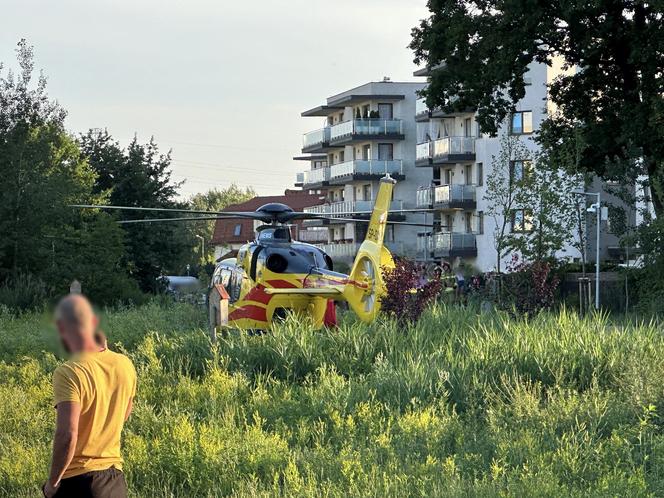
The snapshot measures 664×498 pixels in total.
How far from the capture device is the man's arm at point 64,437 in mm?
6852

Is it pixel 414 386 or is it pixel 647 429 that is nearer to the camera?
pixel 647 429

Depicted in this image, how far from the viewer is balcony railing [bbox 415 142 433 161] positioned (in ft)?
298

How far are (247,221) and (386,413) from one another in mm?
129329

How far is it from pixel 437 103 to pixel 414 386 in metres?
26.8

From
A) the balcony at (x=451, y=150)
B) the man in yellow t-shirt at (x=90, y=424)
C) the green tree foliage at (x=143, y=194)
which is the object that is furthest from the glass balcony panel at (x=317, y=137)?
the man in yellow t-shirt at (x=90, y=424)

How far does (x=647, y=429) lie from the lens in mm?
11820

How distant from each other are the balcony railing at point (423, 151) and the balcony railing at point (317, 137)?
16.2 m

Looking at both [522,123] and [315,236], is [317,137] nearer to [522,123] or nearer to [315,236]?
[315,236]

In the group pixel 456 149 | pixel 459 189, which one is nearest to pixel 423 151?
pixel 456 149

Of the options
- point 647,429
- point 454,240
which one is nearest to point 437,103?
point 647,429

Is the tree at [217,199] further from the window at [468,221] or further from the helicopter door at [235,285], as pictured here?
the helicopter door at [235,285]

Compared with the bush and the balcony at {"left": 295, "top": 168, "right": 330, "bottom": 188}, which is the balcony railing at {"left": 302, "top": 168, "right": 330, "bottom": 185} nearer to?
the balcony at {"left": 295, "top": 168, "right": 330, "bottom": 188}

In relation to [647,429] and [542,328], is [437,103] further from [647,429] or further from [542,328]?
[647,429]

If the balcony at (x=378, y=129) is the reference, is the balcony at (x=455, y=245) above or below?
below
